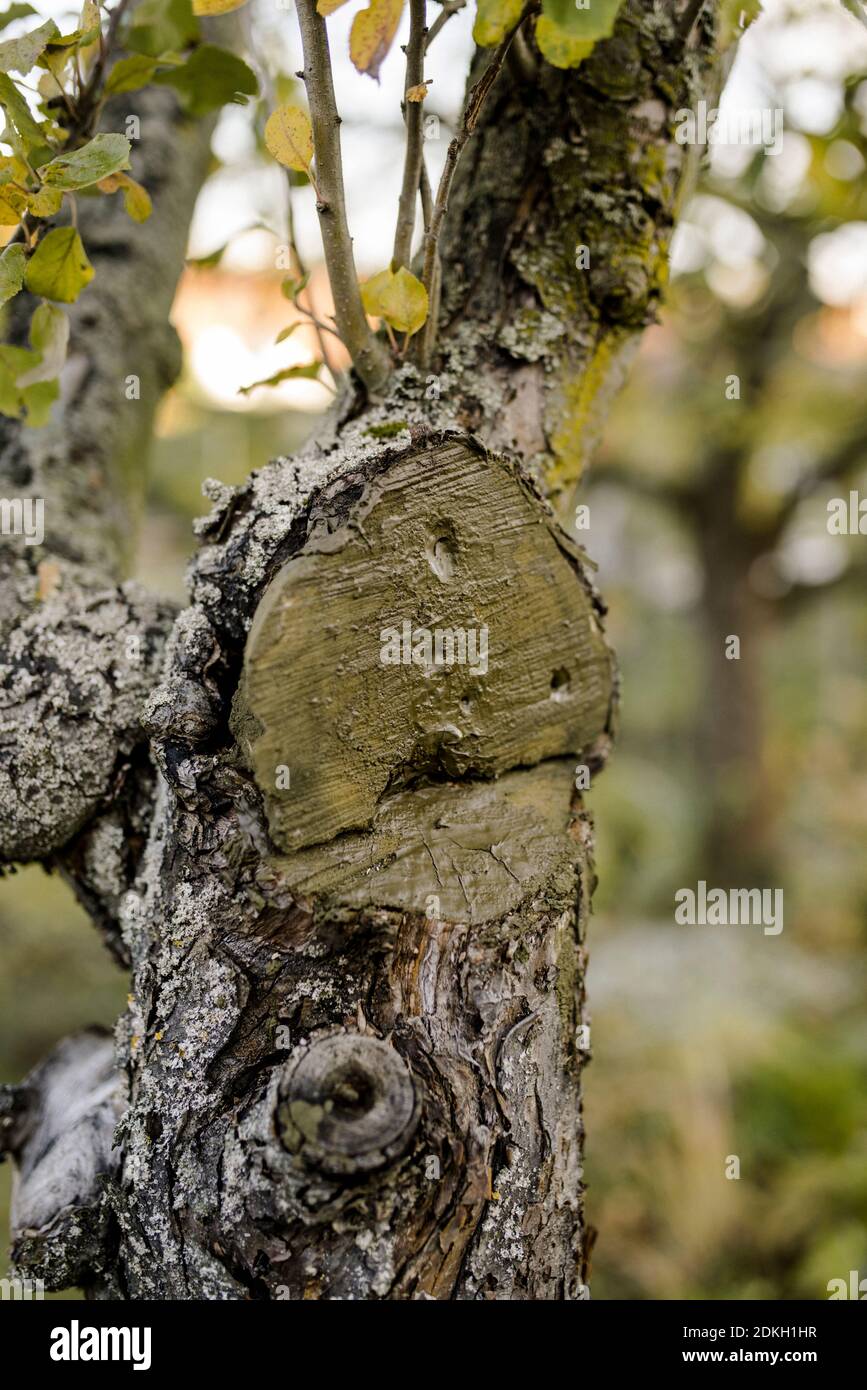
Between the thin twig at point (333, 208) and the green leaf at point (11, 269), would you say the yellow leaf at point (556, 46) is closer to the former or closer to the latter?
the thin twig at point (333, 208)

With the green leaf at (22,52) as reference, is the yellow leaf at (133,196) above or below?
above

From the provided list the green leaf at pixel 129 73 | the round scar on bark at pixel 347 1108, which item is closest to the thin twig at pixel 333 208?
the green leaf at pixel 129 73

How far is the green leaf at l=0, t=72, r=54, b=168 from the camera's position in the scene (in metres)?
1.00

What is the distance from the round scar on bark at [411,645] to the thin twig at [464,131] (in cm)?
26

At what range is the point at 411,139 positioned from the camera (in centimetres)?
105

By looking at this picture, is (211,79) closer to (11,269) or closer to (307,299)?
(307,299)

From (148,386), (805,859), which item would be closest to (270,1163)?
(148,386)

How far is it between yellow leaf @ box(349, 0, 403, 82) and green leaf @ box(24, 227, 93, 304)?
42 cm

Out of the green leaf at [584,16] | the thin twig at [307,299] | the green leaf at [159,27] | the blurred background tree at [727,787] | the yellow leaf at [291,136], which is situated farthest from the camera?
the blurred background tree at [727,787]

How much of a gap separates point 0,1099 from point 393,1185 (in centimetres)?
76

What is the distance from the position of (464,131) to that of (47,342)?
0.66 m

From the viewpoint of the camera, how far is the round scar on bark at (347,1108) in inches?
34.3

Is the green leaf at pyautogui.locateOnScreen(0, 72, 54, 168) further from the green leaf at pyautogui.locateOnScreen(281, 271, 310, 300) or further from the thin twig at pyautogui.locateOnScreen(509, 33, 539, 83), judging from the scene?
the thin twig at pyautogui.locateOnScreen(509, 33, 539, 83)
